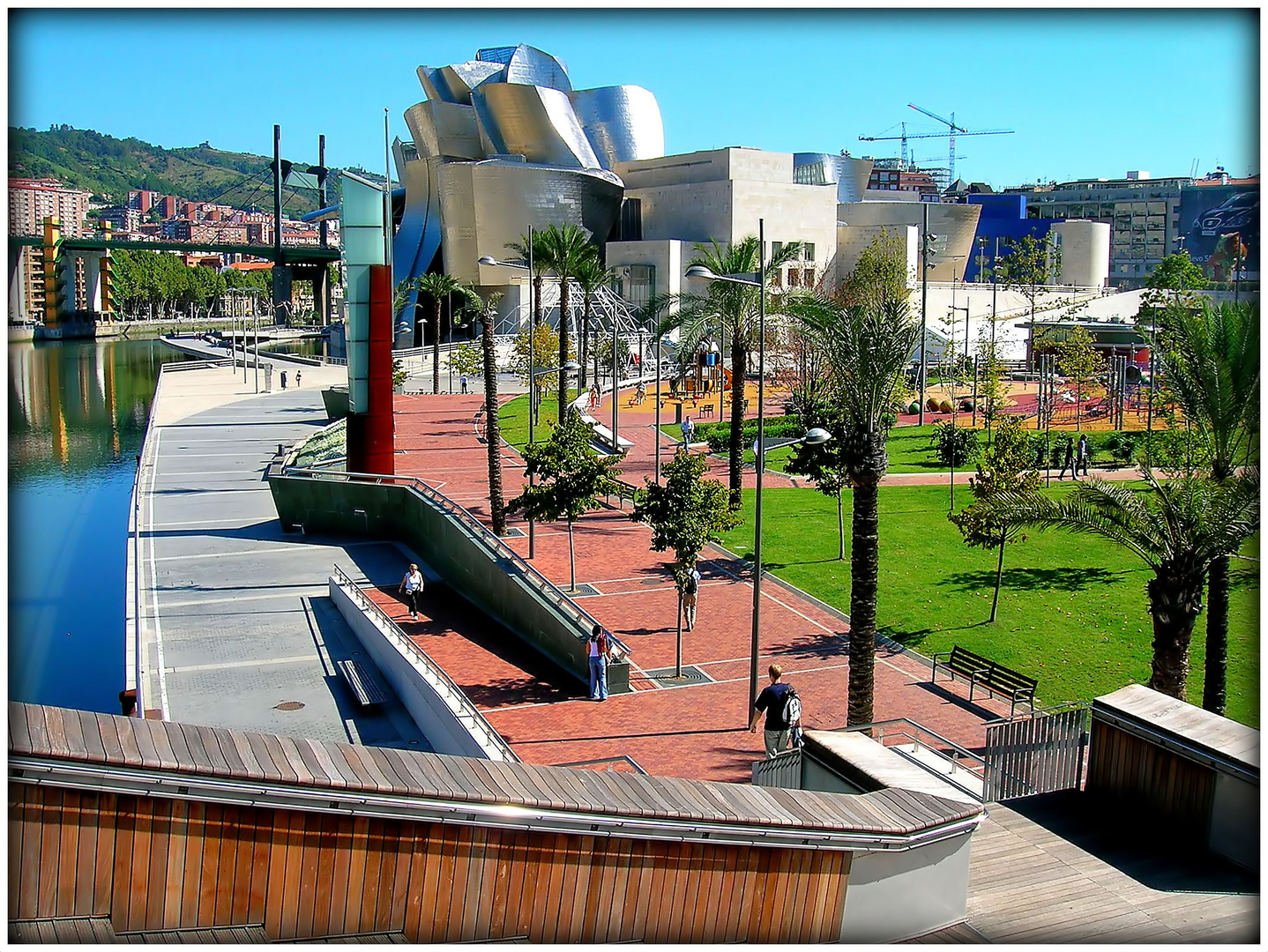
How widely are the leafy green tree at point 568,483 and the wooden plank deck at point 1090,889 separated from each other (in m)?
12.5

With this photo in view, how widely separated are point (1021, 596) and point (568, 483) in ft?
26.0

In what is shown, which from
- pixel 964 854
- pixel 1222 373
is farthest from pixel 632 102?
pixel 964 854

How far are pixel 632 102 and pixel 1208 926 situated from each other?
91788 millimetres

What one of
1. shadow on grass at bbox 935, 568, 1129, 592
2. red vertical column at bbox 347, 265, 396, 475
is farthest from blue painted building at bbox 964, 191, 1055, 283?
shadow on grass at bbox 935, 568, 1129, 592

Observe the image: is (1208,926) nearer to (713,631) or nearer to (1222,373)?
(1222,373)

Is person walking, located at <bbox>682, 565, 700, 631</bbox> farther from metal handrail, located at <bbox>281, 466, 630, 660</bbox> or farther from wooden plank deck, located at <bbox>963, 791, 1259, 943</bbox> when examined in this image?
wooden plank deck, located at <bbox>963, 791, 1259, 943</bbox>

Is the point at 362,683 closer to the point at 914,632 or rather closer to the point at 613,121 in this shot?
the point at 914,632

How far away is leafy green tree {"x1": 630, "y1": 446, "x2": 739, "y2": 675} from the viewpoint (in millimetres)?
17281

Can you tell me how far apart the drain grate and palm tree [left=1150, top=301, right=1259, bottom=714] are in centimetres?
638

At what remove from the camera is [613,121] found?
9212 centimetres

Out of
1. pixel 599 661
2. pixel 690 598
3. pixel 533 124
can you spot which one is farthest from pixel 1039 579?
pixel 533 124

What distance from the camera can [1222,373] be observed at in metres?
12.1

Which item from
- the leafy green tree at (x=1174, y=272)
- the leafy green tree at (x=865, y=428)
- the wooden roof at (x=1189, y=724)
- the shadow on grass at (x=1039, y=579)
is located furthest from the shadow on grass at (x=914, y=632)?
the leafy green tree at (x=1174, y=272)

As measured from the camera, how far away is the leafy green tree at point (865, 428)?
42.7ft
